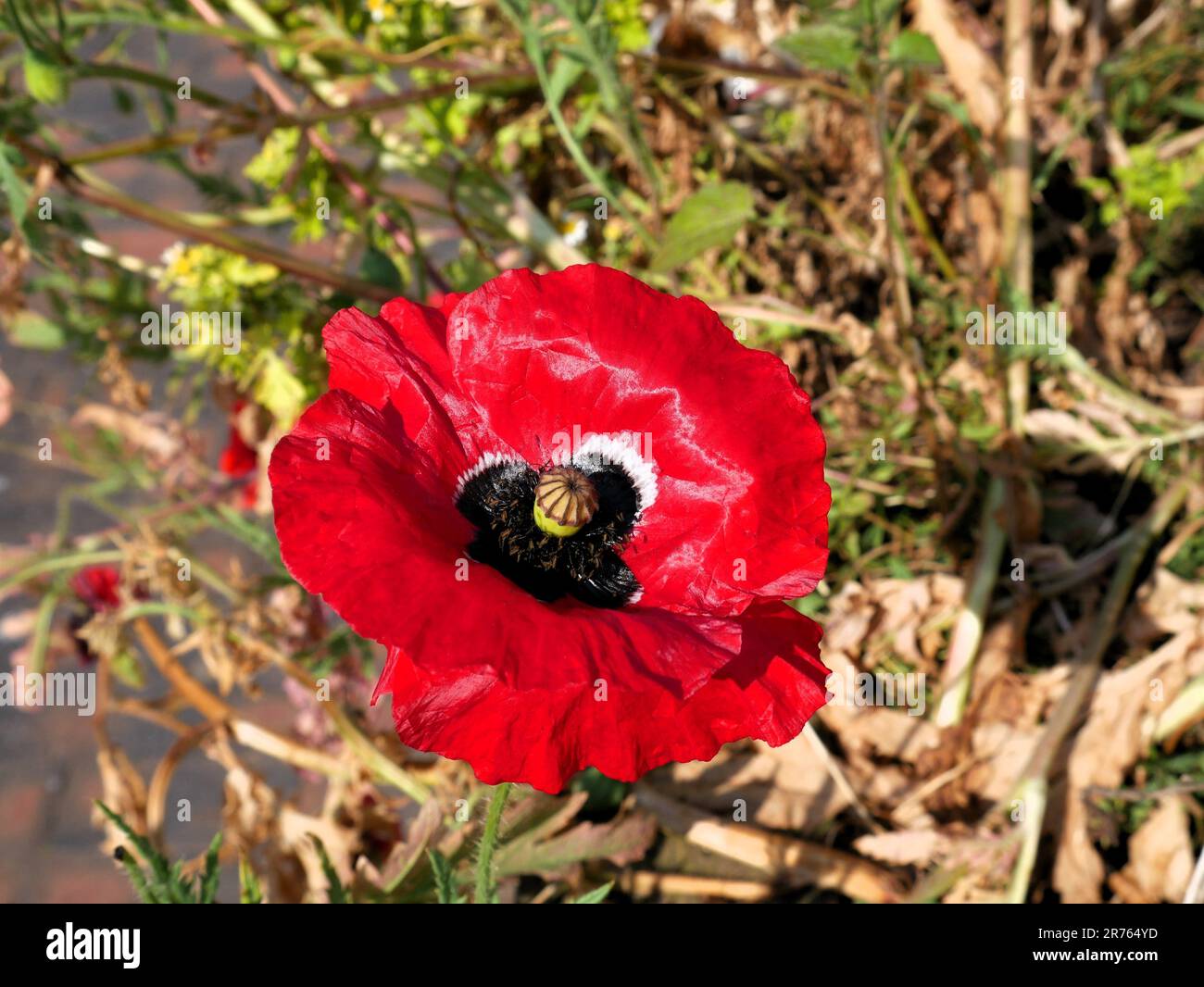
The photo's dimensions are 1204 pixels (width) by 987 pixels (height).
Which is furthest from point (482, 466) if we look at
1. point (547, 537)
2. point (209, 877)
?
point (209, 877)

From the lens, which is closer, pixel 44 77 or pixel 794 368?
pixel 44 77

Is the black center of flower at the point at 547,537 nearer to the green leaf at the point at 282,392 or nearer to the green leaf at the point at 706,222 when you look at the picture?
the green leaf at the point at 706,222

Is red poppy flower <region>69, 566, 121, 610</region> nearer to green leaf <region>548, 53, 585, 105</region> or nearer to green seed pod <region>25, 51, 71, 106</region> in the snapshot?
green seed pod <region>25, 51, 71, 106</region>

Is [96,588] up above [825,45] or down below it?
below

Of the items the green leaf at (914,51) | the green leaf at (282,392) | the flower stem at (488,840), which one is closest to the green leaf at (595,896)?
the flower stem at (488,840)

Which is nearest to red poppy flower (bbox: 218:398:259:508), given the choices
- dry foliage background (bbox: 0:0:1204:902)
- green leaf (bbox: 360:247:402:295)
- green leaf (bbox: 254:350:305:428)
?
dry foliage background (bbox: 0:0:1204:902)

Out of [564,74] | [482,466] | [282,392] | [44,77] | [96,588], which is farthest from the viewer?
[96,588]

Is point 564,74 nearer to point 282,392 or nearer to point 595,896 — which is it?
point 282,392
